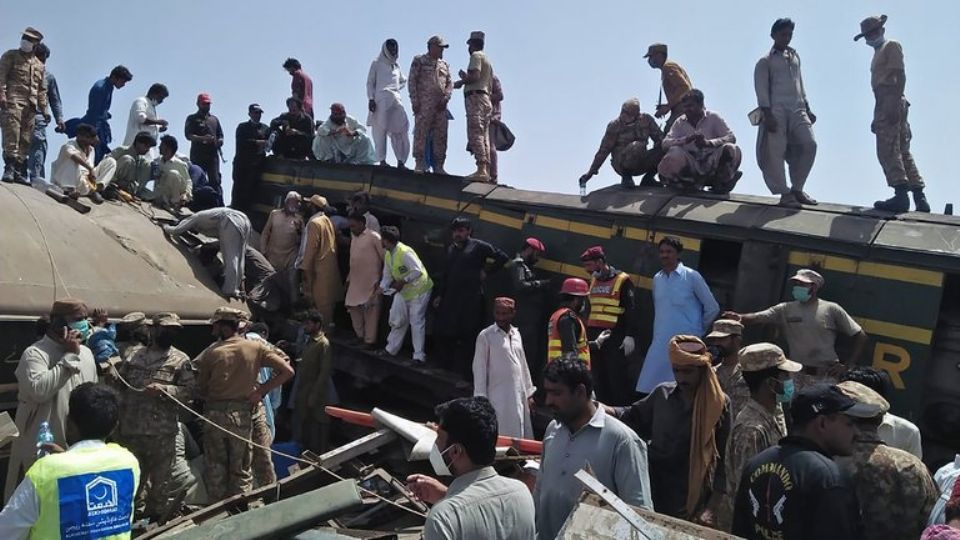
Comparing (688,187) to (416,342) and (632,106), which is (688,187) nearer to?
(632,106)

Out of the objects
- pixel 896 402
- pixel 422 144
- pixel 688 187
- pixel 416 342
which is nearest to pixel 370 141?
pixel 422 144

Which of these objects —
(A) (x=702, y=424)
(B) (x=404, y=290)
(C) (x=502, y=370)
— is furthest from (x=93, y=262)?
(A) (x=702, y=424)

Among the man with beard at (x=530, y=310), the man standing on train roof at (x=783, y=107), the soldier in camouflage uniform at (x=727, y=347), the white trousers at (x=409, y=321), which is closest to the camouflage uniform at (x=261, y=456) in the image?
the white trousers at (x=409, y=321)

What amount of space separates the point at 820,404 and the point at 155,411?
5.21 meters

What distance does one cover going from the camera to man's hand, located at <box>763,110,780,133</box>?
27.5ft

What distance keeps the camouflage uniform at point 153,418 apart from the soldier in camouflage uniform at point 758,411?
4341 mm

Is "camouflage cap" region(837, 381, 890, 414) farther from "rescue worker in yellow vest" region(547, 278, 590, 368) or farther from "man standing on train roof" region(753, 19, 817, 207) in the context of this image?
"man standing on train roof" region(753, 19, 817, 207)

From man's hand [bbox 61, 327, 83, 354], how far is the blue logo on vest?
3055mm

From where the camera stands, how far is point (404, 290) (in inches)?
354

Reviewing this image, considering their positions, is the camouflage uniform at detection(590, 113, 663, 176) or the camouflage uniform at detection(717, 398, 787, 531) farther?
the camouflage uniform at detection(590, 113, 663, 176)

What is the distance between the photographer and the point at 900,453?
3.89 metres

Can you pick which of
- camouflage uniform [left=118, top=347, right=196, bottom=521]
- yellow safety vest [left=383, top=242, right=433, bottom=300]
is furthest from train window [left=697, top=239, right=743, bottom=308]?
camouflage uniform [left=118, top=347, right=196, bottom=521]

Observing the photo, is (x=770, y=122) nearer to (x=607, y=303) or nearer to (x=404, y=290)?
(x=607, y=303)

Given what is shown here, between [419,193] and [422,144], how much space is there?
0.82 m
